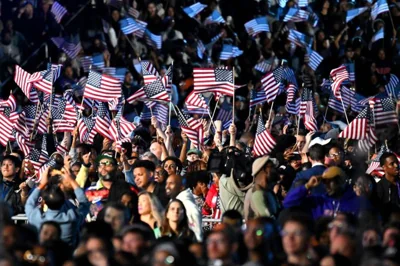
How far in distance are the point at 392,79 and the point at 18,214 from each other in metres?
10.6

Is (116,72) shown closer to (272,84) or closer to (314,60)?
(314,60)

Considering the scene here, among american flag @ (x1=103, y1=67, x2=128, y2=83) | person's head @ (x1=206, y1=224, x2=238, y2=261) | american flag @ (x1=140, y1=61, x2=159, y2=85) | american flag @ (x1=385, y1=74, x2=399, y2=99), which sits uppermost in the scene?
person's head @ (x1=206, y1=224, x2=238, y2=261)

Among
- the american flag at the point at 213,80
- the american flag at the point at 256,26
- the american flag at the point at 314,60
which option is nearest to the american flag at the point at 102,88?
the american flag at the point at 213,80

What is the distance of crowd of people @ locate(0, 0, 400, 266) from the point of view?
46.7ft

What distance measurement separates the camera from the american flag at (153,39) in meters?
31.9

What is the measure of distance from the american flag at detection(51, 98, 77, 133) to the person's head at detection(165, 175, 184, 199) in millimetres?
6603

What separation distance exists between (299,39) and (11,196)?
43.8ft

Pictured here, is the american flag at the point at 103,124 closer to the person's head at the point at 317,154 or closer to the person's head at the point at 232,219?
the person's head at the point at 317,154

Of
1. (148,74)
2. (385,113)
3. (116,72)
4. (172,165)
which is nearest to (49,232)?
(172,165)

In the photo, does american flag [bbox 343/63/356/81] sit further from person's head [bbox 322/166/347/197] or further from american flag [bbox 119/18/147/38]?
person's head [bbox 322/166/347/197]

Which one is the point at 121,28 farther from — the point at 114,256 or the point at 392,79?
the point at 114,256

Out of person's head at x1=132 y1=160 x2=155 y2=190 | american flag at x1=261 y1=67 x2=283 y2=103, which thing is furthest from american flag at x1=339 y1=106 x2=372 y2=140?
person's head at x1=132 y1=160 x2=155 y2=190

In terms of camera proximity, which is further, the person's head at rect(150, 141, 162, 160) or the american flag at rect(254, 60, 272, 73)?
the american flag at rect(254, 60, 272, 73)

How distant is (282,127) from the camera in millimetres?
27344
